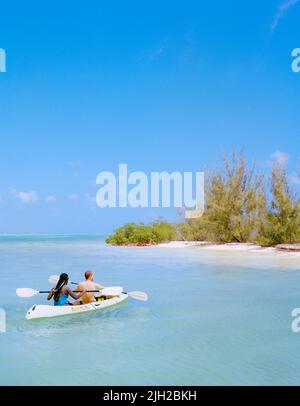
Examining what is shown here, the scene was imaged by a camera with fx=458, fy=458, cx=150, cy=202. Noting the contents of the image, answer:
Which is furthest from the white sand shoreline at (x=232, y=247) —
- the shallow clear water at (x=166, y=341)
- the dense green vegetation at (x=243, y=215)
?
the shallow clear water at (x=166, y=341)

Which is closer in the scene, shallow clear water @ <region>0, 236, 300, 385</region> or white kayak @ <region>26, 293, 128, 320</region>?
shallow clear water @ <region>0, 236, 300, 385</region>

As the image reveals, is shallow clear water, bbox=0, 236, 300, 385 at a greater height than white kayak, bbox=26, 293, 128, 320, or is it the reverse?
white kayak, bbox=26, 293, 128, 320

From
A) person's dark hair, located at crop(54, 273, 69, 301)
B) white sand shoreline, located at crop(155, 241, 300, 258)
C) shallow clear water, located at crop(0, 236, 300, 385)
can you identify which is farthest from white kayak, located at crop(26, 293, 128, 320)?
white sand shoreline, located at crop(155, 241, 300, 258)

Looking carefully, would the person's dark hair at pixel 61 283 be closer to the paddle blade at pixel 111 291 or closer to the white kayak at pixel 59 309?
the white kayak at pixel 59 309

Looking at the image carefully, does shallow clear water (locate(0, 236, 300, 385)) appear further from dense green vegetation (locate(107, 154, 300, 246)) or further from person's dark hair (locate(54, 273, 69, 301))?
dense green vegetation (locate(107, 154, 300, 246))

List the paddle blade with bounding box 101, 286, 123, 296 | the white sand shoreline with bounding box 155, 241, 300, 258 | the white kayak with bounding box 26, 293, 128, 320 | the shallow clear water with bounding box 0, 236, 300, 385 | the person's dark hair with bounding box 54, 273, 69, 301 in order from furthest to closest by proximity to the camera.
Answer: the white sand shoreline with bounding box 155, 241, 300, 258, the paddle blade with bounding box 101, 286, 123, 296, the person's dark hair with bounding box 54, 273, 69, 301, the white kayak with bounding box 26, 293, 128, 320, the shallow clear water with bounding box 0, 236, 300, 385

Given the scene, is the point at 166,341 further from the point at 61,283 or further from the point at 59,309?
the point at 61,283

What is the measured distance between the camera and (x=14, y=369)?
16.3ft

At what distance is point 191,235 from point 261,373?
28106 millimetres

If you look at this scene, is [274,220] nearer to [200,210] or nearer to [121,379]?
[200,210]

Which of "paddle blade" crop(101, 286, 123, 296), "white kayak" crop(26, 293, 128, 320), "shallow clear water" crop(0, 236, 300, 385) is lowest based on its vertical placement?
"shallow clear water" crop(0, 236, 300, 385)

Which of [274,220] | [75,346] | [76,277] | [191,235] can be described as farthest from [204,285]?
[191,235]

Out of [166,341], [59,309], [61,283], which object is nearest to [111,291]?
[61,283]

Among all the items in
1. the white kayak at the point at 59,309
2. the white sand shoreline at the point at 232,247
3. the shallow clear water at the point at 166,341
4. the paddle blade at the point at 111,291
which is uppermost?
the white sand shoreline at the point at 232,247
